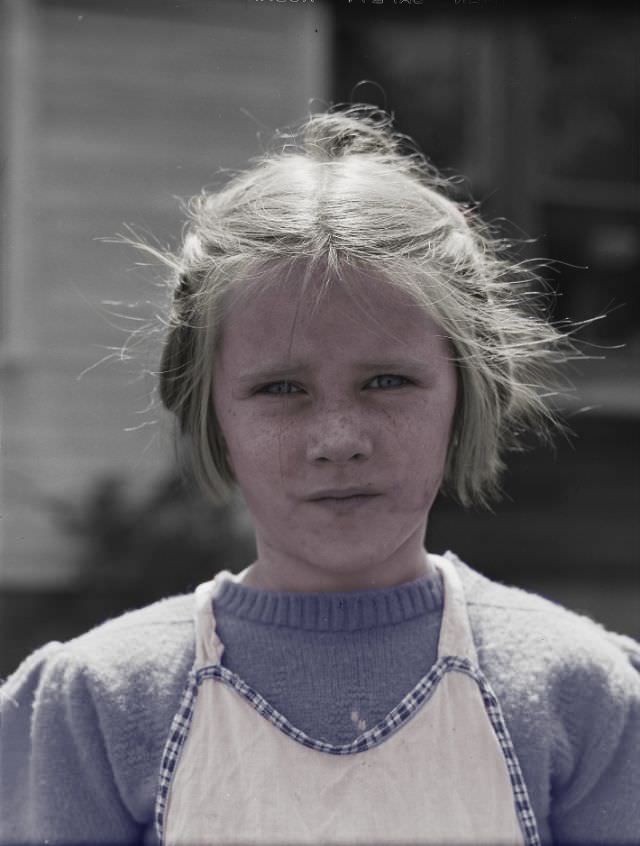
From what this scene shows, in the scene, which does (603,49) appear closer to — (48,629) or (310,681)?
(48,629)

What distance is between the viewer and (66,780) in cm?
137

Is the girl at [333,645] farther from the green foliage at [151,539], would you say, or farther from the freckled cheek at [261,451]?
the green foliage at [151,539]

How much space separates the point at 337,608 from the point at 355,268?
46 centimetres

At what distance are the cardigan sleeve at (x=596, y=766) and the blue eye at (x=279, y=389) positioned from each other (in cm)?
54

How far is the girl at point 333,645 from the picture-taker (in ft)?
4.34

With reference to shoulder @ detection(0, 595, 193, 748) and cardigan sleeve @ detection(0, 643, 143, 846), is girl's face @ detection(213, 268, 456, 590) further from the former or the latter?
cardigan sleeve @ detection(0, 643, 143, 846)

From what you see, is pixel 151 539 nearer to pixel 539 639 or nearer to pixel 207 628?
pixel 207 628

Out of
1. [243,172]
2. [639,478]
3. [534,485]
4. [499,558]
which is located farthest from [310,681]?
[639,478]

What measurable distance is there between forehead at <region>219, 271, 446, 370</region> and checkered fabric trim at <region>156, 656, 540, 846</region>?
1.39 feet

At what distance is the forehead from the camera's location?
132 cm

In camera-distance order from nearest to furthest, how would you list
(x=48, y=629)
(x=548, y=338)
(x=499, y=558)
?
1. (x=548, y=338)
2. (x=48, y=629)
3. (x=499, y=558)

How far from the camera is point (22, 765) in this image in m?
1.44

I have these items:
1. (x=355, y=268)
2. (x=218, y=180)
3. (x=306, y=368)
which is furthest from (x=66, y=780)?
(x=218, y=180)

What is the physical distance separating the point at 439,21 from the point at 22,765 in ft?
16.0
